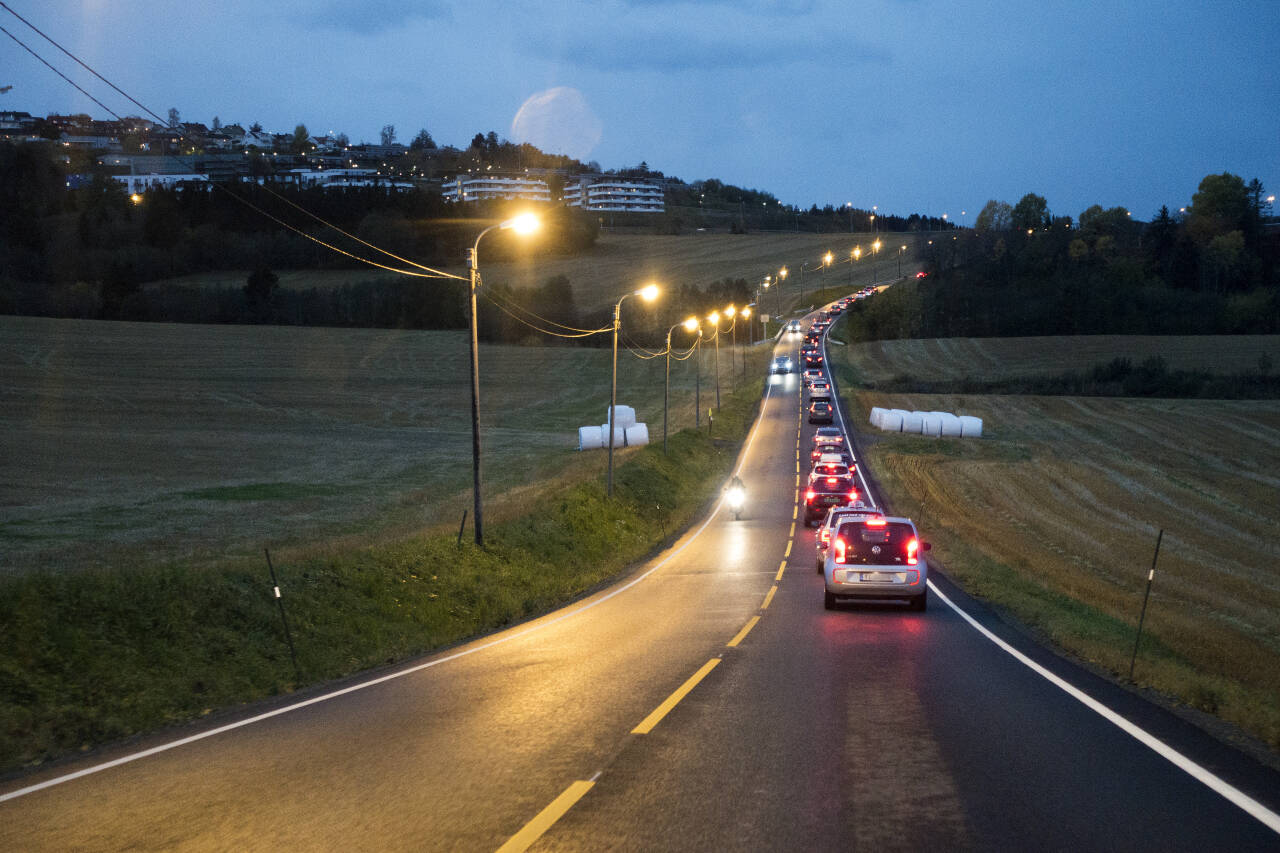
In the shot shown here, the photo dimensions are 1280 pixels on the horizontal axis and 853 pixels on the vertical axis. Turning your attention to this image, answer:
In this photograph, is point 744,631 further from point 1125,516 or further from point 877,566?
point 1125,516

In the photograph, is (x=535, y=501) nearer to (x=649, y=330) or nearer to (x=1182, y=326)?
(x=649, y=330)

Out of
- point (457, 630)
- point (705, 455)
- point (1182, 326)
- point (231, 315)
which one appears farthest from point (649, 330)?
point (457, 630)

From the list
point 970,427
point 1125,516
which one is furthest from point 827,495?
point 970,427

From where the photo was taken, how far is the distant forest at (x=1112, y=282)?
108 m

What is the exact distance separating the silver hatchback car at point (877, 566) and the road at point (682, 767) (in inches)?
165

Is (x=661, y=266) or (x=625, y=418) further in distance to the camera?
(x=661, y=266)

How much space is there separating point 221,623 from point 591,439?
44241mm

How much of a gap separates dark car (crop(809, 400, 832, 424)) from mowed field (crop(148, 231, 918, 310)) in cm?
4937

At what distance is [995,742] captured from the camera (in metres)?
7.98

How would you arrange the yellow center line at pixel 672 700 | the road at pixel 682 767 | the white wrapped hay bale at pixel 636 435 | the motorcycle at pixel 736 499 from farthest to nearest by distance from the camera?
1. the white wrapped hay bale at pixel 636 435
2. the motorcycle at pixel 736 499
3. the yellow center line at pixel 672 700
4. the road at pixel 682 767

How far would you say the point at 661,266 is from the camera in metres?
143

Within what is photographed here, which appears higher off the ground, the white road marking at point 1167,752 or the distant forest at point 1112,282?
the distant forest at point 1112,282

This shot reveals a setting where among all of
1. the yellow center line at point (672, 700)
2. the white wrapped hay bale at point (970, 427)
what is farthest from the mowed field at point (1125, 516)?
the yellow center line at point (672, 700)

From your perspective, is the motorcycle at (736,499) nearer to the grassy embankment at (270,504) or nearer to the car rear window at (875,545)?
the grassy embankment at (270,504)
